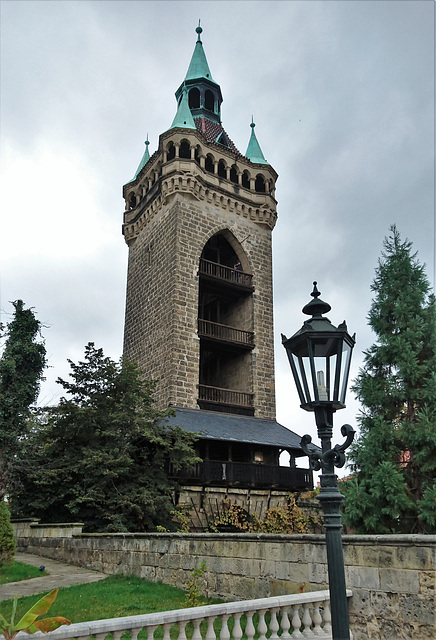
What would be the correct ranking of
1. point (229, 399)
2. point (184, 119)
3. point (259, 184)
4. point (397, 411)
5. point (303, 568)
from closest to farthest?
1. point (303, 568)
2. point (397, 411)
3. point (229, 399)
4. point (184, 119)
5. point (259, 184)

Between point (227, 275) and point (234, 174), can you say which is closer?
point (227, 275)

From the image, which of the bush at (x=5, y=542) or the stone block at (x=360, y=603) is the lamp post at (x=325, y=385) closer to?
the stone block at (x=360, y=603)

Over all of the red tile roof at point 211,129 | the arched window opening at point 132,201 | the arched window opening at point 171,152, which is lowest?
the arched window opening at point 132,201

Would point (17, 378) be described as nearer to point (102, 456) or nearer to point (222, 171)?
point (102, 456)

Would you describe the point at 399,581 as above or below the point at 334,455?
below

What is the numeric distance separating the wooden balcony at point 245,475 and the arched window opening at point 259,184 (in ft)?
50.4

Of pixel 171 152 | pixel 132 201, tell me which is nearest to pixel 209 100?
pixel 171 152

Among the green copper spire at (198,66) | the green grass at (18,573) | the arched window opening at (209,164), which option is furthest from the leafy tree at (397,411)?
the green copper spire at (198,66)

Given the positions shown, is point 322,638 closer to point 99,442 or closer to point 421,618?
point 421,618

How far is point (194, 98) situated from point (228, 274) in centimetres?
1293

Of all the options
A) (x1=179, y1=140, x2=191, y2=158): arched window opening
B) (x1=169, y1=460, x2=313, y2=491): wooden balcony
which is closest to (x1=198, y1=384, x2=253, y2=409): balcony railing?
(x1=169, y1=460, x2=313, y2=491): wooden balcony

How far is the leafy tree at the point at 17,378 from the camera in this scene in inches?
535

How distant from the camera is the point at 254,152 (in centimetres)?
3016

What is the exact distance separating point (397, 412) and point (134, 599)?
325 inches
